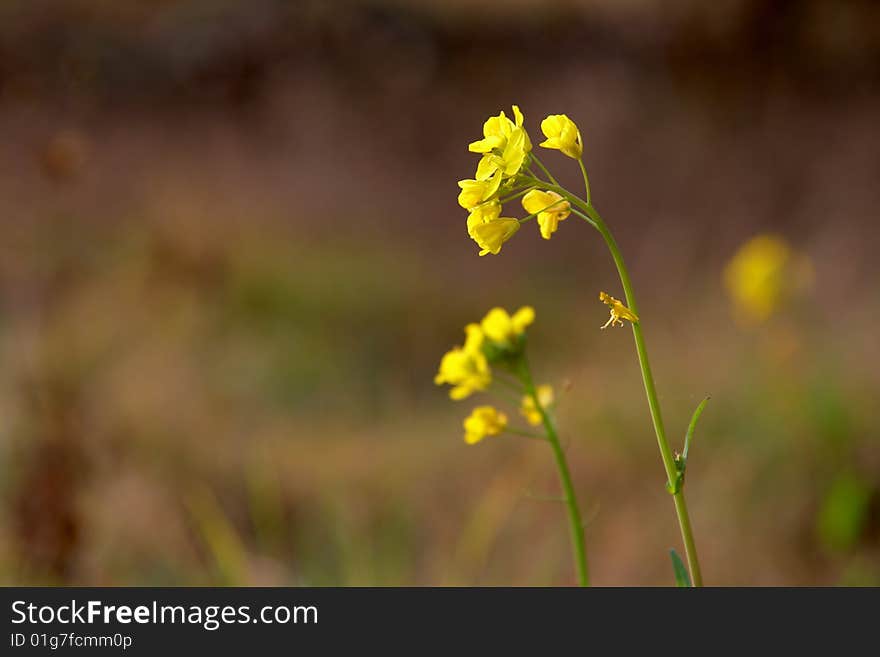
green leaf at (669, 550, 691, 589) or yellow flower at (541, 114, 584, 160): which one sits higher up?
yellow flower at (541, 114, 584, 160)

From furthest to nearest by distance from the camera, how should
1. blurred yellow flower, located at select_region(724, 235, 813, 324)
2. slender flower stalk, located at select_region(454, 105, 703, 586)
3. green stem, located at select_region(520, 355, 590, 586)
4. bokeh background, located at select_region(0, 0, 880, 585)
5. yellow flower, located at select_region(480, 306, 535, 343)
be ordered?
blurred yellow flower, located at select_region(724, 235, 813, 324) < bokeh background, located at select_region(0, 0, 880, 585) < yellow flower, located at select_region(480, 306, 535, 343) < green stem, located at select_region(520, 355, 590, 586) < slender flower stalk, located at select_region(454, 105, 703, 586)

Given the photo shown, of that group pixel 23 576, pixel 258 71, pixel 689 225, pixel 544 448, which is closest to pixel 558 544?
pixel 544 448

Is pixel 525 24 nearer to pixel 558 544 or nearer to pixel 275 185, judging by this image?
pixel 275 185

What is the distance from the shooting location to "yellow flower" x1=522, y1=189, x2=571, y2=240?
2.90 ft

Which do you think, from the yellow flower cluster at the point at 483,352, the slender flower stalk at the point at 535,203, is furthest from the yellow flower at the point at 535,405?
the slender flower stalk at the point at 535,203

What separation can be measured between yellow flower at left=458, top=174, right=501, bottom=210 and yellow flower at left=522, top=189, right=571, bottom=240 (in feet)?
0.13

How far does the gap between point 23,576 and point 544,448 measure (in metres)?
1.74

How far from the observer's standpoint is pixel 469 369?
110 cm

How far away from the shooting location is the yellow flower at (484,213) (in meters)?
0.89

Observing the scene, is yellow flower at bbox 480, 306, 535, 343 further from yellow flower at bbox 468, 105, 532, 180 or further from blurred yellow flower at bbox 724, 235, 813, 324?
blurred yellow flower at bbox 724, 235, 813, 324

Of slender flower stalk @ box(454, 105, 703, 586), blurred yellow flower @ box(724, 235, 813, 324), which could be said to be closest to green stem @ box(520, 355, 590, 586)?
slender flower stalk @ box(454, 105, 703, 586)

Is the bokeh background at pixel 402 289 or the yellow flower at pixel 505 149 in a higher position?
the bokeh background at pixel 402 289

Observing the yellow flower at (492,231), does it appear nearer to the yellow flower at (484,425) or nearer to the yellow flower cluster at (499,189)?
the yellow flower cluster at (499,189)

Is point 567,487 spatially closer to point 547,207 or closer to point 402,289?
point 547,207
